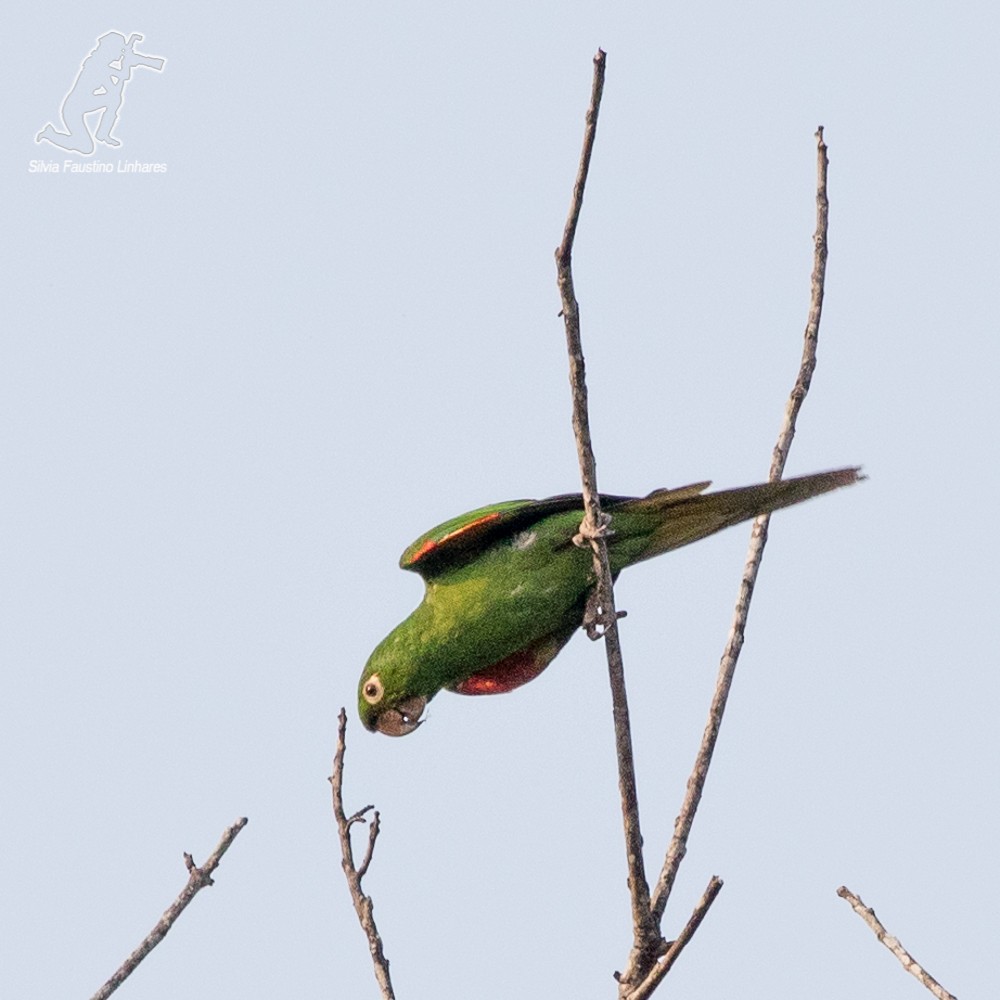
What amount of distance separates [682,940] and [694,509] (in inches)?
101

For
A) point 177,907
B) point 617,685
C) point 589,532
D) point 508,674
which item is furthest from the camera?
point 508,674

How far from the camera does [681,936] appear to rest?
4055 mm

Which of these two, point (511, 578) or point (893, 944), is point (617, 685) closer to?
point (893, 944)

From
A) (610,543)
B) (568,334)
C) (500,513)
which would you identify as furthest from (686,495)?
(568,334)

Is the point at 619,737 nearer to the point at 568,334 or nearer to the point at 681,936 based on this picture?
the point at 681,936

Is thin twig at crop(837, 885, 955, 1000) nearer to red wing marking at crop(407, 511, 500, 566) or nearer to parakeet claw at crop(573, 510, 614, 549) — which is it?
parakeet claw at crop(573, 510, 614, 549)

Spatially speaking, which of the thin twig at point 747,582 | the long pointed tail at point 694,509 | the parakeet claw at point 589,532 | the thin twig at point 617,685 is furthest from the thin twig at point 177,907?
the long pointed tail at point 694,509

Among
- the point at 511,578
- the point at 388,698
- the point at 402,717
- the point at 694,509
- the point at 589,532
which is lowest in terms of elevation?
the point at 402,717

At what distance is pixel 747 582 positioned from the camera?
18.3 feet

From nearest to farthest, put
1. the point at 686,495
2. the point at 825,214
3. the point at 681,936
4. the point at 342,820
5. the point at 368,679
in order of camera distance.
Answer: the point at 681,936
the point at 342,820
the point at 825,214
the point at 686,495
the point at 368,679

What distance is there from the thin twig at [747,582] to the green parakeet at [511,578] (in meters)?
0.29

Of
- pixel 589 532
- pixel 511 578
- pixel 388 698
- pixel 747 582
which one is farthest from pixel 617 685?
pixel 388 698

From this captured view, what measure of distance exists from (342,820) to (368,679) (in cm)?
188

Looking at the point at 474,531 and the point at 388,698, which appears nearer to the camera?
the point at 474,531
